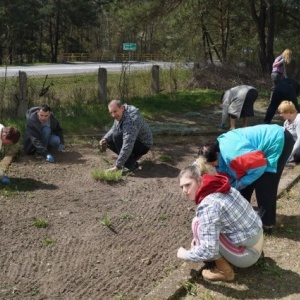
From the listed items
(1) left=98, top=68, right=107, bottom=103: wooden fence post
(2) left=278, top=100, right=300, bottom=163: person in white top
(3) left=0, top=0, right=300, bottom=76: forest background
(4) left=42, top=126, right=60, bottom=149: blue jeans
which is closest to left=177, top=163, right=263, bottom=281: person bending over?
(2) left=278, top=100, right=300, bottom=163: person in white top

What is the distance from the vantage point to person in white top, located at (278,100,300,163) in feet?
20.2

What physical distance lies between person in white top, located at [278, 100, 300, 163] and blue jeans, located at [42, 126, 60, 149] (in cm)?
328

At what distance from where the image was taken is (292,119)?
6438 mm

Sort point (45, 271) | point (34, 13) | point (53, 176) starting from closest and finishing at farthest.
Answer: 1. point (45, 271)
2. point (53, 176)
3. point (34, 13)

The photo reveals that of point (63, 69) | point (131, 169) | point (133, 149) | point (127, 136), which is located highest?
point (63, 69)

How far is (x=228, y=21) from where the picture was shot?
26.6 m

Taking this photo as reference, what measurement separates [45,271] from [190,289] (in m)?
1.14

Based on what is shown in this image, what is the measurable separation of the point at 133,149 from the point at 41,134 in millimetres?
1464

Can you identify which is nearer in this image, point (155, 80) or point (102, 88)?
point (102, 88)

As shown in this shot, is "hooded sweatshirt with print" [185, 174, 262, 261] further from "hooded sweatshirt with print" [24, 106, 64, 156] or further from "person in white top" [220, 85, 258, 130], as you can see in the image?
"person in white top" [220, 85, 258, 130]

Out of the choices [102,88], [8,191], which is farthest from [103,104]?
[8,191]

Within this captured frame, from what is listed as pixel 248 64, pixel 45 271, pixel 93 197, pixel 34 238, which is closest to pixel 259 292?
pixel 45 271

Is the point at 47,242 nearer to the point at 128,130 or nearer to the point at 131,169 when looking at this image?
the point at 128,130

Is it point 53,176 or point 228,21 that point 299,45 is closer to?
point 228,21
